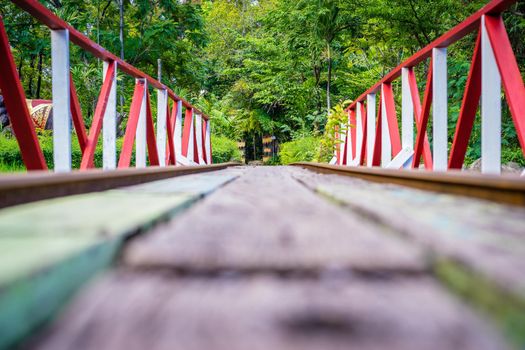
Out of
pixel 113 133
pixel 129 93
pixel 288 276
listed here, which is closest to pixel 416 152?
pixel 113 133

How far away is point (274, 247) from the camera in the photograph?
375 mm

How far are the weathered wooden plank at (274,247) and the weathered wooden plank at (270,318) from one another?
3cm

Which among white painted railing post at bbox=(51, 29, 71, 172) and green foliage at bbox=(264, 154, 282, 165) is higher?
white painted railing post at bbox=(51, 29, 71, 172)

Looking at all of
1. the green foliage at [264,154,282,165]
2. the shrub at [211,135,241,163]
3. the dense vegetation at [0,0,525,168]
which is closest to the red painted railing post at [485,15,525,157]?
the dense vegetation at [0,0,525,168]

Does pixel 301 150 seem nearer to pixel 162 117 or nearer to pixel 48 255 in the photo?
pixel 162 117

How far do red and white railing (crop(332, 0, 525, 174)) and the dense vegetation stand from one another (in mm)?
2982

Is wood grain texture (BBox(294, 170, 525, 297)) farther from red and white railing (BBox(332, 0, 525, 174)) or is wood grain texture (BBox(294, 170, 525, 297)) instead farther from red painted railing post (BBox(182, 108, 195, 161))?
red painted railing post (BBox(182, 108, 195, 161))

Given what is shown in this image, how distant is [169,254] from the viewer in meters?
0.35

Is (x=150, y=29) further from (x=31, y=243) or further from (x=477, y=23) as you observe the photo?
(x=31, y=243)

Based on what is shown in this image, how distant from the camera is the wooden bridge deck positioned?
0.23 m

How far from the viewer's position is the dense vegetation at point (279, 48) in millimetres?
6730

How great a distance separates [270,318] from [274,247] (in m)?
0.13

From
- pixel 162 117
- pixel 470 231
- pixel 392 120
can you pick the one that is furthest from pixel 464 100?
pixel 162 117

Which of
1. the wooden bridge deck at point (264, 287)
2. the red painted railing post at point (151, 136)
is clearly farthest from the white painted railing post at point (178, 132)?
the wooden bridge deck at point (264, 287)
